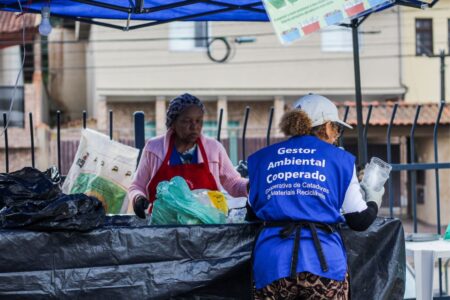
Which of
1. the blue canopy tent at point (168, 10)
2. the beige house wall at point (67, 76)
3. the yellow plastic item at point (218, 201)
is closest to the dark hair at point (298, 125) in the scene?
the yellow plastic item at point (218, 201)

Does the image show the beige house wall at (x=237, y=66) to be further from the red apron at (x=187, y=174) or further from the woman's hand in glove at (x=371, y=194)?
the woman's hand in glove at (x=371, y=194)

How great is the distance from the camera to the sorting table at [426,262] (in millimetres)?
4148

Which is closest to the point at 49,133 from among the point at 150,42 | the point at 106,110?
the point at 106,110

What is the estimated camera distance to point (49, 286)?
3402 mm

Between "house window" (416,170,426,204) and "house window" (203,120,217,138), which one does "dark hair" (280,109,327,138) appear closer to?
"house window" (203,120,217,138)

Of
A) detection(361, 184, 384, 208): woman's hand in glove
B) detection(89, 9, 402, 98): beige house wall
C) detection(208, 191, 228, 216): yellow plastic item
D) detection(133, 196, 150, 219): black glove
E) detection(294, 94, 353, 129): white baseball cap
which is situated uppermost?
detection(89, 9, 402, 98): beige house wall

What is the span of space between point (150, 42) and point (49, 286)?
64.7 feet

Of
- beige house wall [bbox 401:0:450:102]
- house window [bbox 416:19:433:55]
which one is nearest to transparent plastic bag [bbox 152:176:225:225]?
beige house wall [bbox 401:0:450:102]

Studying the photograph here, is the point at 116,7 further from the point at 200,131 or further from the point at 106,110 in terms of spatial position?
the point at 106,110

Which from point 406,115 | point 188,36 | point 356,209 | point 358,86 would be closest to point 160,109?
point 188,36

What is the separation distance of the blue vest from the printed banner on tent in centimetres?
63

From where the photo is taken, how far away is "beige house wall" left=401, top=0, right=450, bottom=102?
23828mm

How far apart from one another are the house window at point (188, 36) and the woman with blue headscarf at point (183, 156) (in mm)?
18190

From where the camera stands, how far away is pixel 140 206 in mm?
4191
